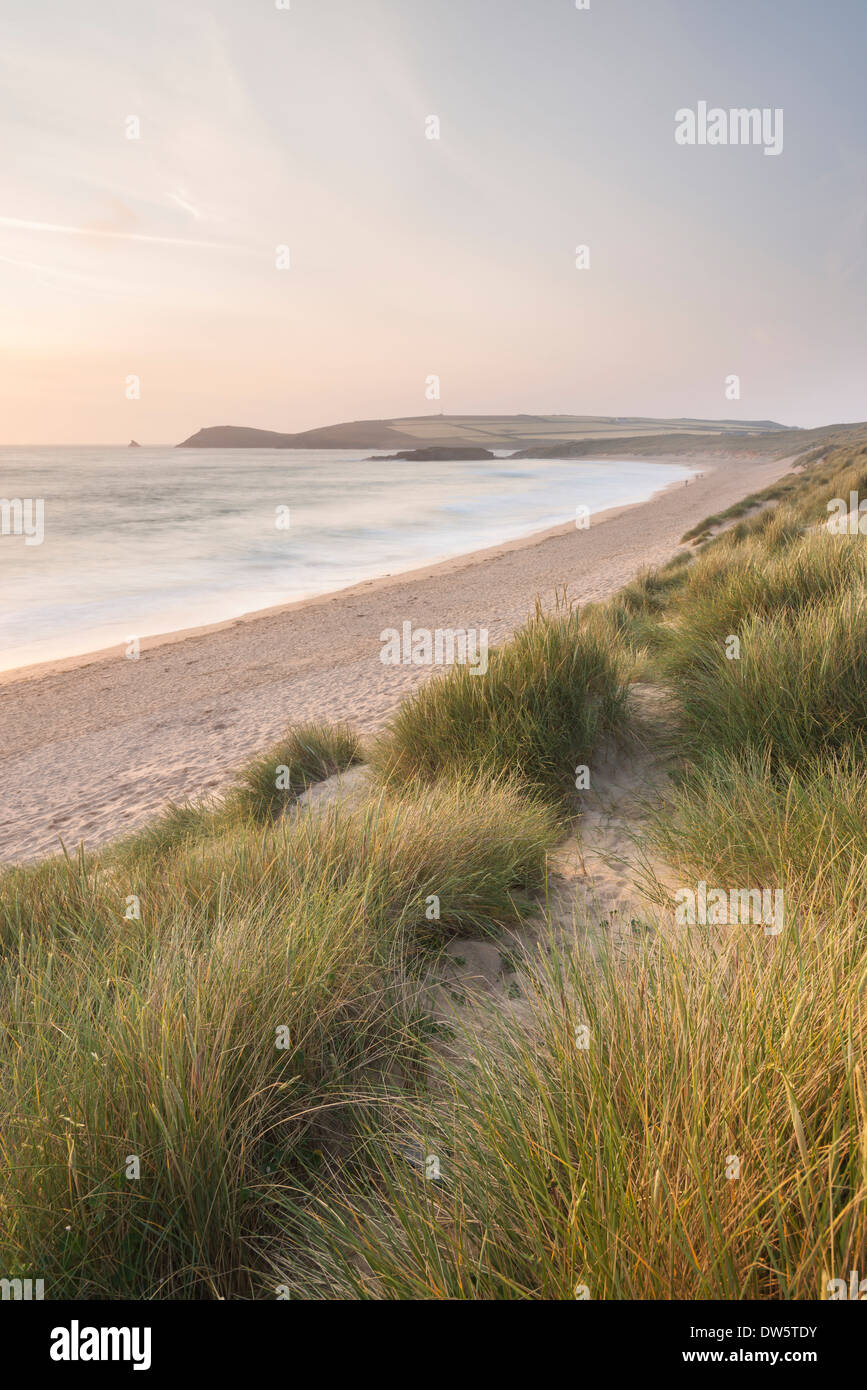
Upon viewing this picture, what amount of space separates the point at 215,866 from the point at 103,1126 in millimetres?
1560

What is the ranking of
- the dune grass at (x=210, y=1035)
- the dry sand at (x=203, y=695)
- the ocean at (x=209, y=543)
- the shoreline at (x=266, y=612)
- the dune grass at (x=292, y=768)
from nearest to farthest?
the dune grass at (x=210, y=1035) → the dune grass at (x=292, y=768) → the dry sand at (x=203, y=695) → the shoreline at (x=266, y=612) → the ocean at (x=209, y=543)

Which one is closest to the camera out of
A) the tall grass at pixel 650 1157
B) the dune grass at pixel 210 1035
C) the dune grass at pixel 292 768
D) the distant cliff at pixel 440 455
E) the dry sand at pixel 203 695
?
the tall grass at pixel 650 1157

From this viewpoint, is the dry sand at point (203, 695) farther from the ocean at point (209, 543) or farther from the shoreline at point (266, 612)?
the ocean at point (209, 543)

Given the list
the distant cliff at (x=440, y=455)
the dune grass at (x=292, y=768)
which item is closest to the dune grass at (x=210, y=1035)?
the dune grass at (x=292, y=768)

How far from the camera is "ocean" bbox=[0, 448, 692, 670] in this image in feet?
59.7

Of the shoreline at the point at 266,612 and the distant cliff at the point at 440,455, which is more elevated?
the distant cliff at the point at 440,455

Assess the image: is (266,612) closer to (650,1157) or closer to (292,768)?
(292,768)

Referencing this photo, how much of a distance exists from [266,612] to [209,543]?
1540cm

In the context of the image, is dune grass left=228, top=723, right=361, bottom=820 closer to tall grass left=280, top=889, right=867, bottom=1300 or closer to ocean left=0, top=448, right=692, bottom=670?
tall grass left=280, top=889, right=867, bottom=1300

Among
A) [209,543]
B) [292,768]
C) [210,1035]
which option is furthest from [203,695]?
[209,543]

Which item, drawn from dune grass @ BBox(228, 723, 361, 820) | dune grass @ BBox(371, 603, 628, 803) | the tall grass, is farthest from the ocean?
the tall grass

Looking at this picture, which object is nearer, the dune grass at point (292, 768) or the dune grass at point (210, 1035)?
the dune grass at point (210, 1035)

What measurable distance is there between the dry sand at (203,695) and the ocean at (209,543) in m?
2.84

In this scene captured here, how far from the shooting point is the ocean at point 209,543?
18203mm
